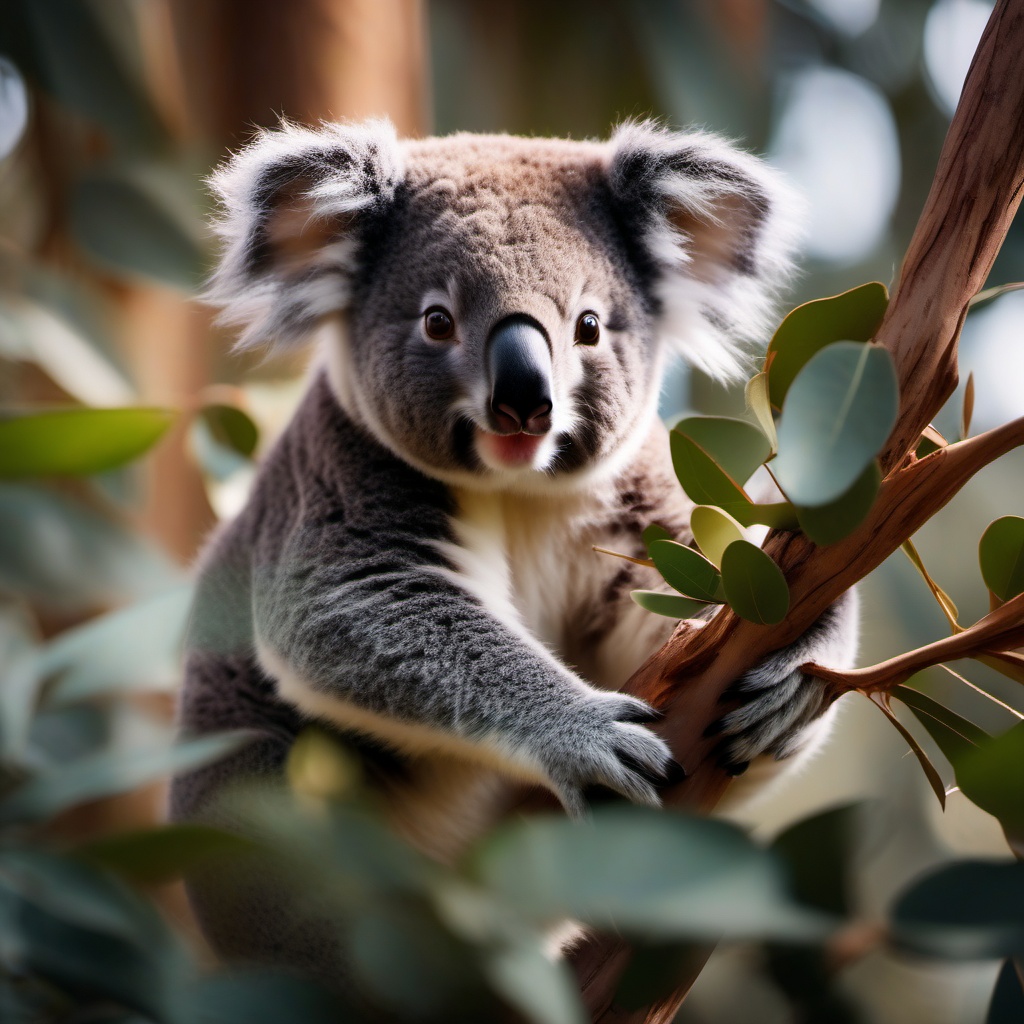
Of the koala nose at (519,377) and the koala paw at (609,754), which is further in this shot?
the koala nose at (519,377)

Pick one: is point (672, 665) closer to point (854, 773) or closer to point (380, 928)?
point (380, 928)

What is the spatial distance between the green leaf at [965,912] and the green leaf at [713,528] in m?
0.43

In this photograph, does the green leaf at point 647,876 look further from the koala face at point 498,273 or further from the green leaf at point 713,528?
the koala face at point 498,273

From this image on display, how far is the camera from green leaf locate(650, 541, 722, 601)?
4.00ft

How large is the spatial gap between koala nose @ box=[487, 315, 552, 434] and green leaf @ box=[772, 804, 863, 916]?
85 centimetres

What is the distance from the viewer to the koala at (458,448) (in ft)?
5.45

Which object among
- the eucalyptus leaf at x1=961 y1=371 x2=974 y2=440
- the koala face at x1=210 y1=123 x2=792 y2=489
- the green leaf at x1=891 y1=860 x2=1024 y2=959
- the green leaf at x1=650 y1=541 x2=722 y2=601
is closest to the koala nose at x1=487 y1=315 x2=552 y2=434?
the koala face at x1=210 y1=123 x2=792 y2=489

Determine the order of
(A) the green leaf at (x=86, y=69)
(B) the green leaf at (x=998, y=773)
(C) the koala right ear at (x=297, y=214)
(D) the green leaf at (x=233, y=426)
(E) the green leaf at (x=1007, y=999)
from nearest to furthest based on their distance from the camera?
(B) the green leaf at (x=998, y=773) → (E) the green leaf at (x=1007, y=999) → (C) the koala right ear at (x=297, y=214) → (A) the green leaf at (x=86, y=69) → (D) the green leaf at (x=233, y=426)

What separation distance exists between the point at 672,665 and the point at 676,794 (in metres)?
0.17

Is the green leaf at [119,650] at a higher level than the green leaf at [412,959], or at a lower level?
lower

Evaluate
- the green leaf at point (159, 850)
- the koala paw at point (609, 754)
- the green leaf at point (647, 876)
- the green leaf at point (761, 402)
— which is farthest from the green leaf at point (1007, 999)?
the green leaf at point (159, 850)

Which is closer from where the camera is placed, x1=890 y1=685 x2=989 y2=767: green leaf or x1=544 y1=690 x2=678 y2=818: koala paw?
x1=890 y1=685 x2=989 y2=767: green leaf

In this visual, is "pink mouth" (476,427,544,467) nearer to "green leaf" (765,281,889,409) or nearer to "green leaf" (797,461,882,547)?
"green leaf" (765,281,889,409)

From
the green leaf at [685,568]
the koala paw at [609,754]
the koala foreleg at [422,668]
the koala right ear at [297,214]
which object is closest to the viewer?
the green leaf at [685,568]
